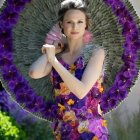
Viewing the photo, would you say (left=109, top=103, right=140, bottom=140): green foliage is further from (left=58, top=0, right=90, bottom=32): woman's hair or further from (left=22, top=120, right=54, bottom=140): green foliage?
(left=58, top=0, right=90, bottom=32): woman's hair

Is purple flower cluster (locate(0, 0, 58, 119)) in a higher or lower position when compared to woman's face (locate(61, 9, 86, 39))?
lower

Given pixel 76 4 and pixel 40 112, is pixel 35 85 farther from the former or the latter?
pixel 76 4

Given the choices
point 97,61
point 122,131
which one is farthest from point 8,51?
point 122,131

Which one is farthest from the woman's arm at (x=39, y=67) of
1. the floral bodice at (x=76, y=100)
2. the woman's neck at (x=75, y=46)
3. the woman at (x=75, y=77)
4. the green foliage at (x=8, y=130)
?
the green foliage at (x=8, y=130)

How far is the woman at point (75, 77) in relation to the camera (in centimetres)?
375

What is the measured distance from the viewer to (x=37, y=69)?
3771 millimetres

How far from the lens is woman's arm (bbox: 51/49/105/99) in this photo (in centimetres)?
365

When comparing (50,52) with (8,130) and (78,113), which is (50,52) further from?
(8,130)

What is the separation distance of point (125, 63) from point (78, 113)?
27.6 inches

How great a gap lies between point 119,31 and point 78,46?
1.66ft

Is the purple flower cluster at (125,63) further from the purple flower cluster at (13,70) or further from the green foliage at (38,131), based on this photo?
the green foliage at (38,131)

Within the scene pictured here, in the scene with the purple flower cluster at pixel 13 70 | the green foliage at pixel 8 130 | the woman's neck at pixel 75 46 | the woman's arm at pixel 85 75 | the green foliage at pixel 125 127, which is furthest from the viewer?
the green foliage at pixel 125 127

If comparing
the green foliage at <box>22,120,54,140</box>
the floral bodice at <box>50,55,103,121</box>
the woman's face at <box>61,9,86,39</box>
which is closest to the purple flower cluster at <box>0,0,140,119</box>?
the floral bodice at <box>50,55,103,121</box>

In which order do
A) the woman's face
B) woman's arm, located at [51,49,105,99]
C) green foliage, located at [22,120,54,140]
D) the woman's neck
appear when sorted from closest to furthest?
woman's arm, located at [51,49,105,99]
the woman's face
the woman's neck
green foliage, located at [22,120,54,140]
